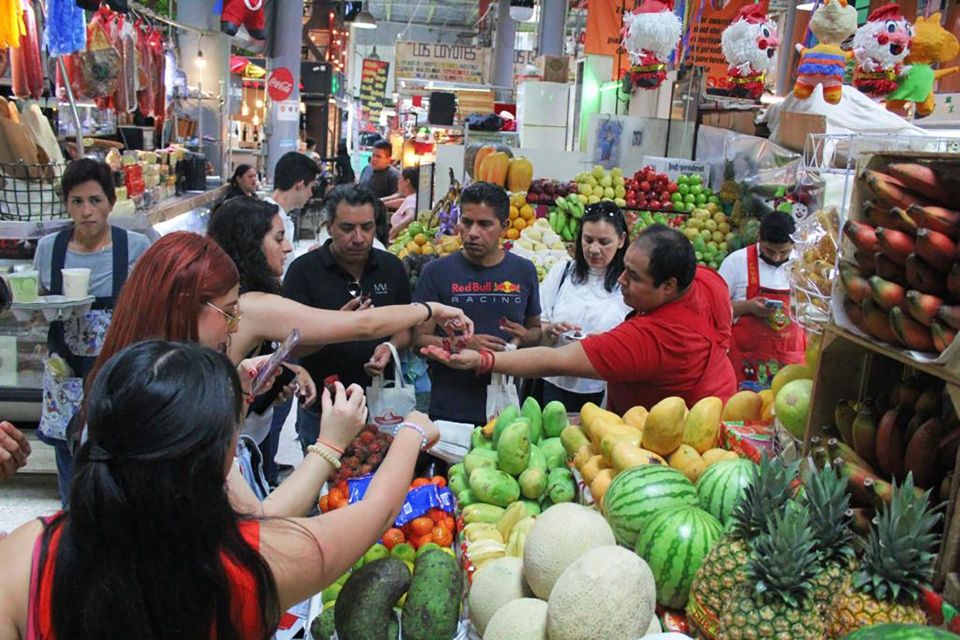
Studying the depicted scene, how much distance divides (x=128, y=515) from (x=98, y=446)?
12cm

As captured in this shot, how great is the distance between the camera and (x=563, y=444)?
9.14ft

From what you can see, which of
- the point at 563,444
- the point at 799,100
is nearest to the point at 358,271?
the point at 563,444

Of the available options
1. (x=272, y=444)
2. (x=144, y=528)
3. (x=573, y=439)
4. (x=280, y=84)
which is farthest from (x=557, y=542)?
(x=280, y=84)

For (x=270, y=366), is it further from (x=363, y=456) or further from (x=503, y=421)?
(x=503, y=421)

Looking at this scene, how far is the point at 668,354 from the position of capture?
296 centimetres

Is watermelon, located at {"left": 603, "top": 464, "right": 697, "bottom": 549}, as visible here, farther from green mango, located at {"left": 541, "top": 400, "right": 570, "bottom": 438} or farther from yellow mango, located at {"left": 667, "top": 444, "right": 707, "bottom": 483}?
green mango, located at {"left": 541, "top": 400, "right": 570, "bottom": 438}

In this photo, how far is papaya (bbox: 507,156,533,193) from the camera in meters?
6.91

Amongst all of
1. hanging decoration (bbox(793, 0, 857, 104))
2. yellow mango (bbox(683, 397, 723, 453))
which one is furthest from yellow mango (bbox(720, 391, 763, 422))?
hanging decoration (bbox(793, 0, 857, 104))

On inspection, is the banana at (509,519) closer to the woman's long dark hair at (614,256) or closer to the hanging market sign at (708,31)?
the woman's long dark hair at (614,256)

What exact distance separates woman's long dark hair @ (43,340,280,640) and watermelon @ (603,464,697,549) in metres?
1.00

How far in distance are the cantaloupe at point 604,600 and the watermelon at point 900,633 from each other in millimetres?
428

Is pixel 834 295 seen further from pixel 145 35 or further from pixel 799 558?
pixel 145 35

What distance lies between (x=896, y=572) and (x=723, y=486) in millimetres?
575

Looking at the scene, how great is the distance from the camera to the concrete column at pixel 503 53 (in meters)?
21.7
